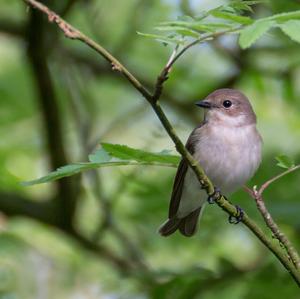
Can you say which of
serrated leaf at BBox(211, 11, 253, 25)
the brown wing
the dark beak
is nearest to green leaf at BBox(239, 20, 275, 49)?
serrated leaf at BBox(211, 11, 253, 25)

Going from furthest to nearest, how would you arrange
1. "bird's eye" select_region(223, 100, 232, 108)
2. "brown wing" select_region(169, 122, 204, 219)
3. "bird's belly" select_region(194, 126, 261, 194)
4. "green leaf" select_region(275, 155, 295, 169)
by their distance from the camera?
"bird's eye" select_region(223, 100, 232, 108)
"bird's belly" select_region(194, 126, 261, 194)
"brown wing" select_region(169, 122, 204, 219)
"green leaf" select_region(275, 155, 295, 169)

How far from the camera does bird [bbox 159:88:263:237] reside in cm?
506

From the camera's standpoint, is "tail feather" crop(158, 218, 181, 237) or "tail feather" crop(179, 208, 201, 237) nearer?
"tail feather" crop(158, 218, 181, 237)

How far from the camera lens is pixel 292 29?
8.66 feet

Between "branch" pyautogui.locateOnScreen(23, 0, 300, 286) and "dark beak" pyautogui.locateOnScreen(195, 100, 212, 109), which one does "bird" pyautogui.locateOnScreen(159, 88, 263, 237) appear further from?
"branch" pyautogui.locateOnScreen(23, 0, 300, 286)

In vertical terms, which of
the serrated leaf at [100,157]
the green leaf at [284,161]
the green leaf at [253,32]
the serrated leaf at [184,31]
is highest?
the green leaf at [253,32]

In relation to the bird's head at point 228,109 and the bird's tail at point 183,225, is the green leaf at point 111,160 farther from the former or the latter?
the bird's tail at point 183,225

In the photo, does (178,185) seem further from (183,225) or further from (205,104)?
(183,225)

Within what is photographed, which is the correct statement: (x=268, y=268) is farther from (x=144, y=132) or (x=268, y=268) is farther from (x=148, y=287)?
(x=144, y=132)

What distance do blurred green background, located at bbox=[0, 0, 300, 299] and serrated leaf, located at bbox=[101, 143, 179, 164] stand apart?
203 cm

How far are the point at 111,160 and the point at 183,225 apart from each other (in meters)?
2.86

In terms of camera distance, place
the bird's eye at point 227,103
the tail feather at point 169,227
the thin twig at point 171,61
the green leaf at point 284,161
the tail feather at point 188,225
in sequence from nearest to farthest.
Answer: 1. the thin twig at point 171,61
2. the green leaf at point 284,161
3. the bird's eye at point 227,103
4. the tail feather at point 169,227
5. the tail feather at point 188,225

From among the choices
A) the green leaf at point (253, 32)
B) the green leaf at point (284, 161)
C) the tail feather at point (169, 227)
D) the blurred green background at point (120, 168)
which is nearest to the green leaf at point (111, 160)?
the green leaf at point (284, 161)

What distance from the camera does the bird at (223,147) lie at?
5.06 metres
